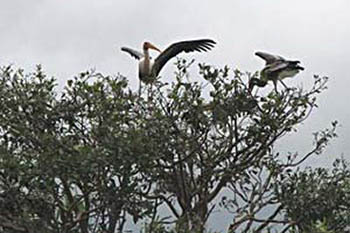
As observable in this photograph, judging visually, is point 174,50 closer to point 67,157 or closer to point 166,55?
point 166,55

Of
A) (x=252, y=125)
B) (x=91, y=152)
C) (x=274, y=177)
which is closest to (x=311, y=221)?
(x=274, y=177)

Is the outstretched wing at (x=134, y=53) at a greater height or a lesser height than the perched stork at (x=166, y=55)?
greater

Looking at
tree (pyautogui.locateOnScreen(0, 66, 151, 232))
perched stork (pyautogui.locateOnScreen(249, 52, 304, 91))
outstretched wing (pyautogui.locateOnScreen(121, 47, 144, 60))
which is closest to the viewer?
tree (pyautogui.locateOnScreen(0, 66, 151, 232))

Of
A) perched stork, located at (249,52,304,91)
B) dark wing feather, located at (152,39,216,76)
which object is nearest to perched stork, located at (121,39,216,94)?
dark wing feather, located at (152,39,216,76)

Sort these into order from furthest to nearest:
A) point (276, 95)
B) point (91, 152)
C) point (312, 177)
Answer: point (312, 177)
point (276, 95)
point (91, 152)

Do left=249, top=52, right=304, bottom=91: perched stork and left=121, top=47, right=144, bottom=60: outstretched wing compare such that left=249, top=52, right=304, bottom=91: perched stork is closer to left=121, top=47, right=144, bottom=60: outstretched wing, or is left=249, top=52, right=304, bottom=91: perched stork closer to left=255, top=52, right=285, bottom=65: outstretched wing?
left=255, top=52, right=285, bottom=65: outstretched wing

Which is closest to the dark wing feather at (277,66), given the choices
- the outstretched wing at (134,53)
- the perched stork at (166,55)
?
the perched stork at (166,55)

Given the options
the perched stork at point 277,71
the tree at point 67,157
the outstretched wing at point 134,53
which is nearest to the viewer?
the tree at point 67,157

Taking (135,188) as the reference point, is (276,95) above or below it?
above

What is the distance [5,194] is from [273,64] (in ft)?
11.7

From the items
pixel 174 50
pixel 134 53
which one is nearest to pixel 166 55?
pixel 174 50

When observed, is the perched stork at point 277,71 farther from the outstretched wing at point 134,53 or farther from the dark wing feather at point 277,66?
the outstretched wing at point 134,53

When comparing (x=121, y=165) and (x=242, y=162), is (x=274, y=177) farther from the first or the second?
(x=121, y=165)

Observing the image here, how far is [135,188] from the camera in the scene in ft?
27.3
